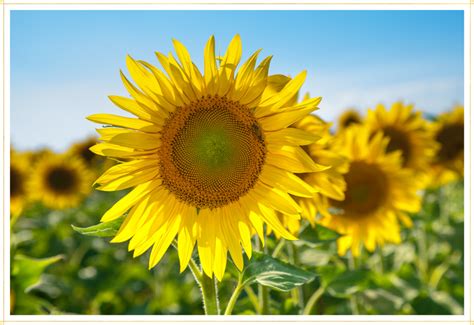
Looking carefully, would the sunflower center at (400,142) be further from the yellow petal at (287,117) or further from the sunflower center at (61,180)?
the sunflower center at (61,180)

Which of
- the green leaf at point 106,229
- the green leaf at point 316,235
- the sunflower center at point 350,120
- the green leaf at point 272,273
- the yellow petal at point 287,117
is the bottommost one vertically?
the green leaf at point 272,273

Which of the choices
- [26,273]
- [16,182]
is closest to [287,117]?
[26,273]

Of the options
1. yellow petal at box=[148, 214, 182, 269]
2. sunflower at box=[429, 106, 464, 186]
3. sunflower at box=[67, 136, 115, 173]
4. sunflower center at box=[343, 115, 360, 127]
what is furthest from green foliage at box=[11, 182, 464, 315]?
sunflower center at box=[343, 115, 360, 127]

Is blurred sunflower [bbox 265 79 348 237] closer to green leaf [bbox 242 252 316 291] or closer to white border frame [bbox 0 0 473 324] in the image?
green leaf [bbox 242 252 316 291]

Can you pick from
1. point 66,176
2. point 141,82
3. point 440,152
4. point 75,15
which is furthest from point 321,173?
point 66,176

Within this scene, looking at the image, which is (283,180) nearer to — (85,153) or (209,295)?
(209,295)
